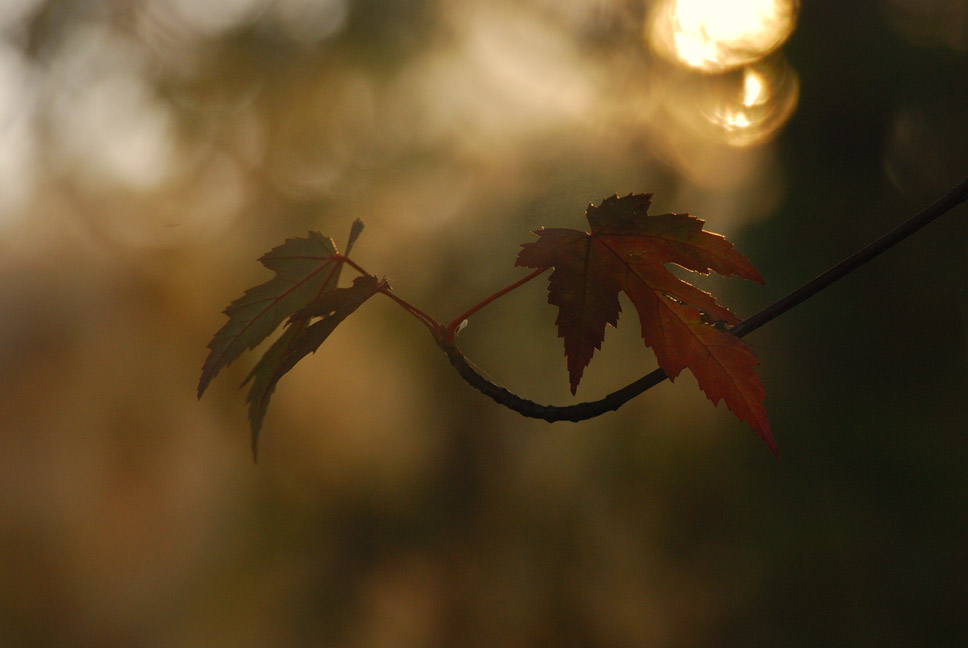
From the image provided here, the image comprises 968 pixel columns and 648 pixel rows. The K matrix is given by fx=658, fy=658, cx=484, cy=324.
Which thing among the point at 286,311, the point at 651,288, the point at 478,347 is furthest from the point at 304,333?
the point at 478,347

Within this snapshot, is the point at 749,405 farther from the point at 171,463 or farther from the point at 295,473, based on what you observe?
the point at 171,463


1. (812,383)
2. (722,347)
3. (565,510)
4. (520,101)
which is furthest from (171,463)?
(722,347)

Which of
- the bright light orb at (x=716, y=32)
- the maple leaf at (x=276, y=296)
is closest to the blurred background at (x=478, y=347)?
the bright light orb at (x=716, y=32)

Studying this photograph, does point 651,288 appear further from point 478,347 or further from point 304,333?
point 478,347

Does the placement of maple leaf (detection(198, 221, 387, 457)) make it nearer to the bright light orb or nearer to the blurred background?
the blurred background

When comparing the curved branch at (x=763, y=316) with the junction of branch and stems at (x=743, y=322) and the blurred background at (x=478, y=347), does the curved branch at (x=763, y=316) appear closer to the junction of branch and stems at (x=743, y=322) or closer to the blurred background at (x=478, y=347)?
the junction of branch and stems at (x=743, y=322)
